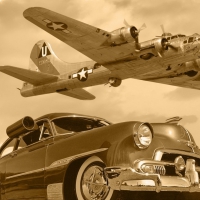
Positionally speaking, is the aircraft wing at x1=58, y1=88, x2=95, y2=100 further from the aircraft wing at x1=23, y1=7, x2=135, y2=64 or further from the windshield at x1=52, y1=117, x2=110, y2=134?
the windshield at x1=52, y1=117, x2=110, y2=134

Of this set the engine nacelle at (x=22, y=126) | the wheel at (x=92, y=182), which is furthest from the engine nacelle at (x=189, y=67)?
the wheel at (x=92, y=182)

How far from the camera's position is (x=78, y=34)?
854 inches

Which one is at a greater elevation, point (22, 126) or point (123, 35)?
point (123, 35)

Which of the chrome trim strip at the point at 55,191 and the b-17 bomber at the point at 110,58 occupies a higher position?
the b-17 bomber at the point at 110,58

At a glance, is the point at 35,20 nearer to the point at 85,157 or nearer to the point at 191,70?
the point at 191,70

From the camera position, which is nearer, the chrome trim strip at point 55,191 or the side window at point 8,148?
the chrome trim strip at point 55,191

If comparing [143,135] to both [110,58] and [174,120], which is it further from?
[110,58]

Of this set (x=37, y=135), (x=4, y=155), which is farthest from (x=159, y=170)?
→ (x=4, y=155)

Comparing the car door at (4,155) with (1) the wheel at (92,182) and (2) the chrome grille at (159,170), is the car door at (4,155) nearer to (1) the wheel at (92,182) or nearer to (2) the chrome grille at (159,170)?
(1) the wheel at (92,182)

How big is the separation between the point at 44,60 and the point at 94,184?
28492mm

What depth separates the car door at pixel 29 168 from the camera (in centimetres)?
438

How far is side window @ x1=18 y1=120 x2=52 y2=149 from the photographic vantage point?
16.2 feet

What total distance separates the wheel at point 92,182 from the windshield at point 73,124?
3.45 ft

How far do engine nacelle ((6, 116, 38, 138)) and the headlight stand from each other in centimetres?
134
